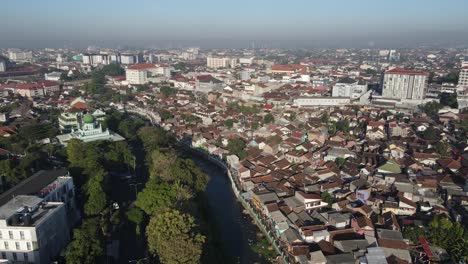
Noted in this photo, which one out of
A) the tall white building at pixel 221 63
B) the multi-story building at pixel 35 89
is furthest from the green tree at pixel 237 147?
the tall white building at pixel 221 63

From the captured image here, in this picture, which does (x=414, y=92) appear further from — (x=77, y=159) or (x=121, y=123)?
(x=77, y=159)

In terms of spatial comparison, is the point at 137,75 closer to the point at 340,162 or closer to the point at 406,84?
the point at 406,84

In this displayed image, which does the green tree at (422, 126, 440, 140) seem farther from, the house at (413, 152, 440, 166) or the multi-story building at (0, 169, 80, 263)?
the multi-story building at (0, 169, 80, 263)

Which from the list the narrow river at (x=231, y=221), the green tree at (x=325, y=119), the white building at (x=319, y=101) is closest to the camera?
the narrow river at (x=231, y=221)

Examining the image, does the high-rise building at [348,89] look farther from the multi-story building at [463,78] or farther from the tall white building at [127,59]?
the tall white building at [127,59]

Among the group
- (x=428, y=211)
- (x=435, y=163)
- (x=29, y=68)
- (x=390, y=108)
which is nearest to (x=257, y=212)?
(x=428, y=211)

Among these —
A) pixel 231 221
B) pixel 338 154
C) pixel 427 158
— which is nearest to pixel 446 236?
pixel 231 221

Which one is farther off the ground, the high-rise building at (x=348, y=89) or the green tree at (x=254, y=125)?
the high-rise building at (x=348, y=89)
